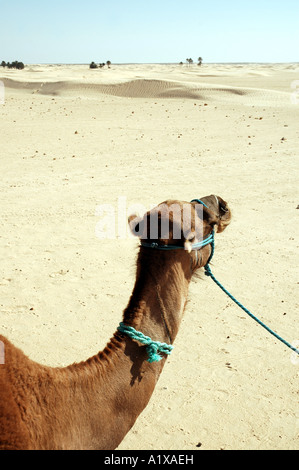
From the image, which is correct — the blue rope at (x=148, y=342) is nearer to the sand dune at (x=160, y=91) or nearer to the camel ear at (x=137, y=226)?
the camel ear at (x=137, y=226)

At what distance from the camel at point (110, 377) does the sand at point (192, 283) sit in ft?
1.02

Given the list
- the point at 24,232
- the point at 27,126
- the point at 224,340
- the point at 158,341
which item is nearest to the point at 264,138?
the point at 27,126

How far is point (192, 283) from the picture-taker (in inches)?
243

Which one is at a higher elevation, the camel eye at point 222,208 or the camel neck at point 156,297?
the camel eye at point 222,208

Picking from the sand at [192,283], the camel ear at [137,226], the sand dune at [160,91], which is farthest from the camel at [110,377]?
the sand dune at [160,91]

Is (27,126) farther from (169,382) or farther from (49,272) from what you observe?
(169,382)

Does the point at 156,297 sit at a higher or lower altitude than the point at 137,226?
lower

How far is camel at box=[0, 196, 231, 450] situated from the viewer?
7.12 ft

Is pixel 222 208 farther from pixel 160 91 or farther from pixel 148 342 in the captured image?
pixel 160 91

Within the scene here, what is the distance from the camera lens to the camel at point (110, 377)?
2.17 m

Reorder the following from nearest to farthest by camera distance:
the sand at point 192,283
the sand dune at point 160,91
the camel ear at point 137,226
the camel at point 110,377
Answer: the camel at point 110,377, the camel ear at point 137,226, the sand at point 192,283, the sand dune at point 160,91

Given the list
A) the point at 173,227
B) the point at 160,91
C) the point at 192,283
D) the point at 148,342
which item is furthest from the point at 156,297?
the point at 160,91

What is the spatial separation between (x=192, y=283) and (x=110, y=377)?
385 cm

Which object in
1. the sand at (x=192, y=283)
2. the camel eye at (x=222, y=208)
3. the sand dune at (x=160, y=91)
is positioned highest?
the sand dune at (x=160, y=91)
